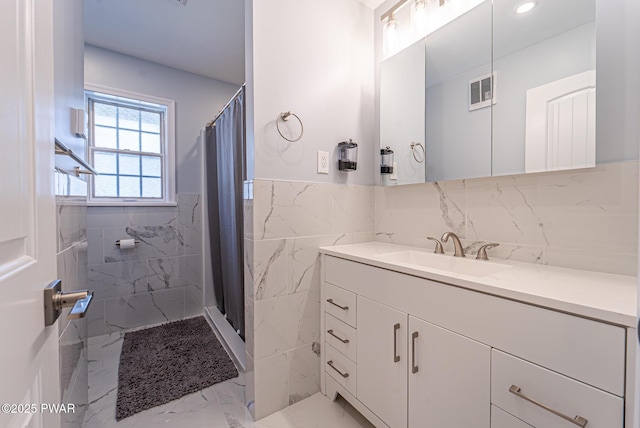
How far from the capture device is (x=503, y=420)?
0.77 m

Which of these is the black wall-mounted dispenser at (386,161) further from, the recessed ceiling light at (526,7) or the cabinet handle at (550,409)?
the cabinet handle at (550,409)

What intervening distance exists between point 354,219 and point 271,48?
3.64 feet

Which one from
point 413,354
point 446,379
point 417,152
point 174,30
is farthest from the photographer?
point 174,30

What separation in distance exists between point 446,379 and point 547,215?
0.79m

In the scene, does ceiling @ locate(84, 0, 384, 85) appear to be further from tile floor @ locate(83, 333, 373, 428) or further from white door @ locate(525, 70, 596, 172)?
tile floor @ locate(83, 333, 373, 428)

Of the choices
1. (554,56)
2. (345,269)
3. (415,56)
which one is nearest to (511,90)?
(554,56)

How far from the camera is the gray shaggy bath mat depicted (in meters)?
1.51

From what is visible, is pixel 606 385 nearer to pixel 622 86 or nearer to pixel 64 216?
pixel 622 86

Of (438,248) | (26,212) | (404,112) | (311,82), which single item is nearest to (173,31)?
(311,82)

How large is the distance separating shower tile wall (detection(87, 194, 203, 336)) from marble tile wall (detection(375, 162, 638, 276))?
90.7 inches

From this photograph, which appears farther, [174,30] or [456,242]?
[174,30]

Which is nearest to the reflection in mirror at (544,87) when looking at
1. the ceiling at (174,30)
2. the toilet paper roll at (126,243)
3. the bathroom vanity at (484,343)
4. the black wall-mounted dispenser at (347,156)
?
the bathroom vanity at (484,343)

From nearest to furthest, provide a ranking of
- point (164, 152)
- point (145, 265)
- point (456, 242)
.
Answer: point (456, 242)
point (145, 265)
point (164, 152)

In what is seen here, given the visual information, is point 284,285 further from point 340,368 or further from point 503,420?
point 503,420
